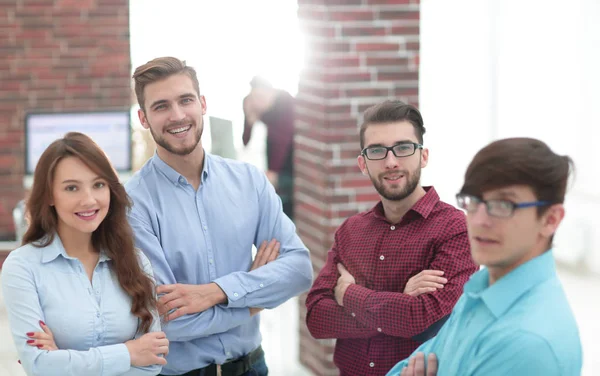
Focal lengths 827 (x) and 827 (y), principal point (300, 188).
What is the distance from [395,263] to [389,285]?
0.07m

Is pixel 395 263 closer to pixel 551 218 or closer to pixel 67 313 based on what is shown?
pixel 551 218

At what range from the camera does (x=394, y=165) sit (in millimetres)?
2463

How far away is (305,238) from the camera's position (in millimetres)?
4348

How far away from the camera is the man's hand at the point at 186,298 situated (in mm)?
2518

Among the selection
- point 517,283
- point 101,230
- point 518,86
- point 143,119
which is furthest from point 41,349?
point 518,86

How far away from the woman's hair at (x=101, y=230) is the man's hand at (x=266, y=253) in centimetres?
44

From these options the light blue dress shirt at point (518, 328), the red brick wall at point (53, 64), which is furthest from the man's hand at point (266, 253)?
the red brick wall at point (53, 64)

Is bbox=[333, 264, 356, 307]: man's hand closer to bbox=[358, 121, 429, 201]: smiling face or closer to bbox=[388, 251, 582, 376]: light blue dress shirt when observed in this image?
bbox=[358, 121, 429, 201]: smiling face

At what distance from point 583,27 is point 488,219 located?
6224 millimetres

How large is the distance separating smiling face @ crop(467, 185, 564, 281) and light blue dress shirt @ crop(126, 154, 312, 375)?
1.08 metres

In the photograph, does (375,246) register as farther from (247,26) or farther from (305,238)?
(247,26)

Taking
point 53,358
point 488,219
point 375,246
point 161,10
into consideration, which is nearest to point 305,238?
point 375,246

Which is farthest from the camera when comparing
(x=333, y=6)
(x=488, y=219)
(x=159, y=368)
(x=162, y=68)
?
(x=333, y=6)

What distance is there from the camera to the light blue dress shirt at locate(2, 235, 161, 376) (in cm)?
223
